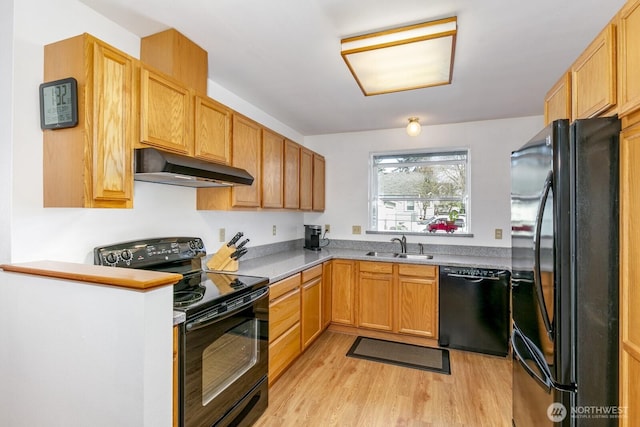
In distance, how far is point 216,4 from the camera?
159cm

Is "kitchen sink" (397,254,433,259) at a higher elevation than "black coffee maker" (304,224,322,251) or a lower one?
lower

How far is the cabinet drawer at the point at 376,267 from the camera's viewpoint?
Result: 10.5 ft

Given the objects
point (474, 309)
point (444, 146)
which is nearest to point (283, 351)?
point (474, 309)

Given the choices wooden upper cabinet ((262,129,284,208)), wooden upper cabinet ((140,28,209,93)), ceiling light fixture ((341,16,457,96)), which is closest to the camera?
ceiling light fixture ((341,16,457,96))

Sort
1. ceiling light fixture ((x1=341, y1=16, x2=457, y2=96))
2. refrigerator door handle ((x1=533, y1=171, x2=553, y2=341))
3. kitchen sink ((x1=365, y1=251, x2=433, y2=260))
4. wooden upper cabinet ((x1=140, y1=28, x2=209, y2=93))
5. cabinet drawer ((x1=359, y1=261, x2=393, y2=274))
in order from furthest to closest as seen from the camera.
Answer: kitchen sink ((x1=365, y1=251, x2=433, y2=260)) → cabinet drawer ((x1=359, y1=261, x2=393, y2=274)) → wooden upper cabinet ((x1=140, y1=28, x2=209, y2=93)) → ceiling light fixture ((x1=341, y1=16, x2=457, y2=96)) → refrigerator door handle ((x1=533, y1=171, x2=553, y2=341))

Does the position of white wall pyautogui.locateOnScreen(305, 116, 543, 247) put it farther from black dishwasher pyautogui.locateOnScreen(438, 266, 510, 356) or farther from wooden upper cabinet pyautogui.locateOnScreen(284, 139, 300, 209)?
wooden upper cabinet pyautogui.locateOnScreen(284, 139, 300, 209)

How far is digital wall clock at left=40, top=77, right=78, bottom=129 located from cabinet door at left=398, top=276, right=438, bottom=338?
2.86 metres

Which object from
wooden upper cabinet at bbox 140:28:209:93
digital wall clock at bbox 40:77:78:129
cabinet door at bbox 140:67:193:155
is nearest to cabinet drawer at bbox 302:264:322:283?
cabinet door at bbox 140:67:193:155

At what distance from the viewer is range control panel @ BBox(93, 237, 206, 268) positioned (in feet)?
5.46

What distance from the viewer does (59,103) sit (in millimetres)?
1383

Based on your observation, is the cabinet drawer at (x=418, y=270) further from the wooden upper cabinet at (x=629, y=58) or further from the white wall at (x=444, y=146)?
the wooden upper cabinet at (x=629, y=58)

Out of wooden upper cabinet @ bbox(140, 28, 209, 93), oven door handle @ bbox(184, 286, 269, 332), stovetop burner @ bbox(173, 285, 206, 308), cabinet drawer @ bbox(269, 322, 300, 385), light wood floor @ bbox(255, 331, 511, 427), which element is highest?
wooden upper cabinet @ bbox(140, 28, 209, 93)

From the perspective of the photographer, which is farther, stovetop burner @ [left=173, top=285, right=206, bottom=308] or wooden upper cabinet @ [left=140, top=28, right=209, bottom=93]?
wooden upper cabinet @ [left=140, top=28, right=209, bottom=93]

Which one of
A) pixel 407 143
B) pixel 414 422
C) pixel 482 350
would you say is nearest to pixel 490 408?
pixel 414 422
